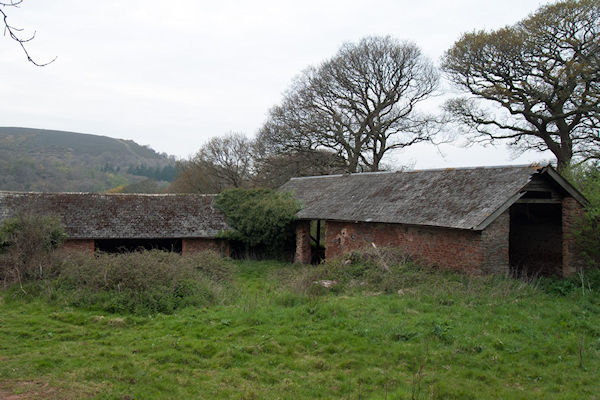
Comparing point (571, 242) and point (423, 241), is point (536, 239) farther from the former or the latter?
point (423, 241)

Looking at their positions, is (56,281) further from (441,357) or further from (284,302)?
(441,357)

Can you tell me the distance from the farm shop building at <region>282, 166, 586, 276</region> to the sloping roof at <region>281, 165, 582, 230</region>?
4 centimetres

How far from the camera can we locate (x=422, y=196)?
1709 cm

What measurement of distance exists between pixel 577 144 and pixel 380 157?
12.8 meters

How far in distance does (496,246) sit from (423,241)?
8.75 ft

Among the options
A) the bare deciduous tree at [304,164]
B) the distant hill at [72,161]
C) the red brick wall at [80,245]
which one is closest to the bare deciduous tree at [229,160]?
the bare deciduous tree at [304,164]

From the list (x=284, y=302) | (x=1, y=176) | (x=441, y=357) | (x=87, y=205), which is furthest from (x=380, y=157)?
(x=1, y=176)

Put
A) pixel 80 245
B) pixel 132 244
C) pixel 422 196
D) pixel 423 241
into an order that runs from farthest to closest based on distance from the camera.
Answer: pixel 132 244 → pixel 80 245 → pixel 422 196 → pixel 423 241

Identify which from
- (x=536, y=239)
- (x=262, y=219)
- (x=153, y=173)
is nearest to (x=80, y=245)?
(x=262, y=219)

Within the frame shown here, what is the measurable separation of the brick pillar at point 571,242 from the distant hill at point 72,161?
48.9 metres

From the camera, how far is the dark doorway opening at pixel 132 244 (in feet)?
73.3

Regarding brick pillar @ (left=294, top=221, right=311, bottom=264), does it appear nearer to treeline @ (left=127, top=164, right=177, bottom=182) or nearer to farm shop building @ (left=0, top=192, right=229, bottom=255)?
farm shop building @ (left=0, top=192, right=229, bottom=255)

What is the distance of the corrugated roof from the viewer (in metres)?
14.0

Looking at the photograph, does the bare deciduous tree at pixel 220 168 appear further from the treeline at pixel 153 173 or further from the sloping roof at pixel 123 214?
the treeline at pixel 153 173
